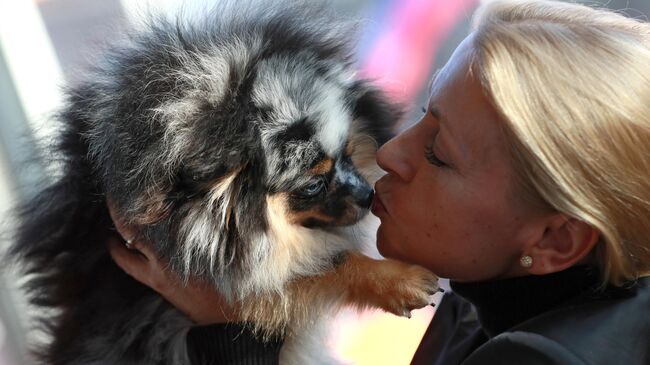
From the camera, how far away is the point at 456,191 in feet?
3.42

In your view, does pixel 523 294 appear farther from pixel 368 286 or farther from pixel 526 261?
pixel 368 286

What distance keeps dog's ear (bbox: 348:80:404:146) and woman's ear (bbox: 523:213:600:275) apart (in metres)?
0.52

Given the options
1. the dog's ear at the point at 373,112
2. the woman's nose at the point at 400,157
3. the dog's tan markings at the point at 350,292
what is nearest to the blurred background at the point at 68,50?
the dog's ear at the point at 373,112

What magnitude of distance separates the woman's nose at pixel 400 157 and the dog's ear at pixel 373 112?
249 mm

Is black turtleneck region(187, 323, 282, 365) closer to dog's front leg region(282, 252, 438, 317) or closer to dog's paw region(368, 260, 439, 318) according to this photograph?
dog's front leg region(282, 252, 438, 317)

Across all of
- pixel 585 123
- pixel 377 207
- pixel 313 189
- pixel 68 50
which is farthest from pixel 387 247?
pixel 68 50

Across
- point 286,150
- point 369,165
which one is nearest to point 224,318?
point 286,150

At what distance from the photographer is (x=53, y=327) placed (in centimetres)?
137

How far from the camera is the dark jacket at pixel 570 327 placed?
85 centimetres

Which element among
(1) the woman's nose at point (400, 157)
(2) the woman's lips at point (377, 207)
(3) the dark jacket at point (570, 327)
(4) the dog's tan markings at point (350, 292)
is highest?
(1) the woman's nose at point (400, 157)

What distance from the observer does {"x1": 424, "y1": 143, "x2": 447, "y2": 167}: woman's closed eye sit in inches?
42.2

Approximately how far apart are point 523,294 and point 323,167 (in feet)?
1.48

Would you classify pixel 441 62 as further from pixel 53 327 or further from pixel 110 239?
pixel 53 327

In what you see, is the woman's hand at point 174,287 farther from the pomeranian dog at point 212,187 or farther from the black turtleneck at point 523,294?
the black turtleneck at point 523,294
